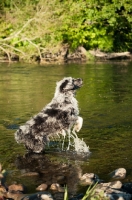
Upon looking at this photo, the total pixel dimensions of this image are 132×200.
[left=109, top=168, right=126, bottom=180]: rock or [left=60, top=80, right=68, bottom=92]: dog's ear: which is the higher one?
[left=60, top=80, right=68, bottom=92]: dog's ear

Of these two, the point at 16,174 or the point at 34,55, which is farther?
the point at 34,55

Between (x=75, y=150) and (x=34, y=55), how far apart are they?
76.3 feet

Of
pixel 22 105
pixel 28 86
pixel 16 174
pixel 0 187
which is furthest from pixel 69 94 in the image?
pixel 28 86

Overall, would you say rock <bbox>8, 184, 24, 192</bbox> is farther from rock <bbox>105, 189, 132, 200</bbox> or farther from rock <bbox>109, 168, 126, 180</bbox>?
rock <bbox>109, 168, 126, 180</bbox>

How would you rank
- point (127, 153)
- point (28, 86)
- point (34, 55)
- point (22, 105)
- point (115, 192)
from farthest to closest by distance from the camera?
point (34, 55) < point (28, 86) < point (22, 105) < point (127, 153) < point (115, 192)

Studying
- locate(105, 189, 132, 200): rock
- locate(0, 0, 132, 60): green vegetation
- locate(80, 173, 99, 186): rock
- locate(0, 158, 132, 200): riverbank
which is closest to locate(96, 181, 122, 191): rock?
locate(0, 158, 132, 200): riverbank

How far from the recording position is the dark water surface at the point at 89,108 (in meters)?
10.2

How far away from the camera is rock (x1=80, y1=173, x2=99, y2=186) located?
28.7ft

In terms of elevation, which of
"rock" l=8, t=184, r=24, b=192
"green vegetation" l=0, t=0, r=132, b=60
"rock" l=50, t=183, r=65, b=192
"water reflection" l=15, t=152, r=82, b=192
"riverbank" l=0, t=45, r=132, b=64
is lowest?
"water reflection" l=15, t=152, r=82, b=192

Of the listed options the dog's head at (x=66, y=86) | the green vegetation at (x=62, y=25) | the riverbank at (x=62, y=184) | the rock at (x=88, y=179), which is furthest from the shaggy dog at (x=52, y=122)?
the green vegetation at (x=62, y=25)

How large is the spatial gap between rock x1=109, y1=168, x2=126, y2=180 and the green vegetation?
76.0 ft

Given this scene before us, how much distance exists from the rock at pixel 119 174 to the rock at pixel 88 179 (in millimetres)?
298

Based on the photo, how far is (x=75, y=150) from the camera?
433 inches

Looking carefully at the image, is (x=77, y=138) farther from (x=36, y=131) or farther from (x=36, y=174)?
(x=36, y=174)
